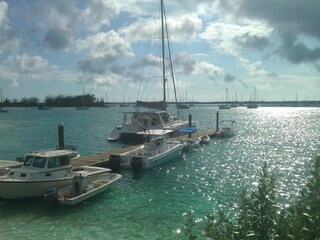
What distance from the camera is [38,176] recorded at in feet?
68.9

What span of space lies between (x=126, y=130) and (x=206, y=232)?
159 ft

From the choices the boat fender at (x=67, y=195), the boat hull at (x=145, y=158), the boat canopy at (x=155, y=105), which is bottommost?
the boat fender at (x=67, y=195)

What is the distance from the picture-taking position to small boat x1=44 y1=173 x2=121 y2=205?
19984 mm

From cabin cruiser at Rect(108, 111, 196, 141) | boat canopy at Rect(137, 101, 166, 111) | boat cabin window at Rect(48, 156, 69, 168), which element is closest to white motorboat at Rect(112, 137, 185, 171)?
boat cabin window at Rect(48, 156, 69, 168)

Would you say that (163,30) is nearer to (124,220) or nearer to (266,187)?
(124,220)

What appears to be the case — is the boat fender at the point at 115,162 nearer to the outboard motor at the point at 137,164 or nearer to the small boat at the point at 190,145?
the outboard motor at the point at 137,164

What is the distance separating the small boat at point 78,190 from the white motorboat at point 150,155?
7.01m

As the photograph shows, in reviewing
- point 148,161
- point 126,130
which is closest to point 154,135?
point 126,130

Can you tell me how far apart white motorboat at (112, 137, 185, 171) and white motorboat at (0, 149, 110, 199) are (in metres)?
8.48

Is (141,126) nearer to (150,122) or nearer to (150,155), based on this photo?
(150,122)

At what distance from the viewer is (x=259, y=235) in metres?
6.17

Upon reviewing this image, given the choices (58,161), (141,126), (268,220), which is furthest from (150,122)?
(268,220)

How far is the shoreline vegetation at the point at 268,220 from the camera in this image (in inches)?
217

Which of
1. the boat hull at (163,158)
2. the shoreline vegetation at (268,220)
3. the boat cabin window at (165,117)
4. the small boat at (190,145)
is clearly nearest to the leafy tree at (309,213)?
the shoreline vegetation at (268,220)
